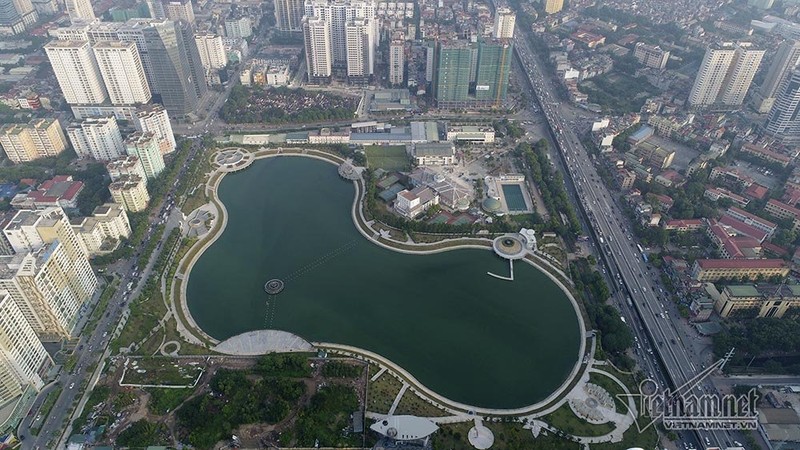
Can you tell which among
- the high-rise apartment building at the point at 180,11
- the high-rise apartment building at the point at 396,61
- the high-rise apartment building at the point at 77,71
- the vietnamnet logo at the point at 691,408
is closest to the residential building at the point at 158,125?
the high-rise apartment building at the point at 77,71

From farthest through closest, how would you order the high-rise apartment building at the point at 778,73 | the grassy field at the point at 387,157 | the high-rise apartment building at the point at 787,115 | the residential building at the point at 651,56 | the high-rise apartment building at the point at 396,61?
the residential building at the point at 651,56, the high-rise apartment building at the point at 396,61, the high-rise apartment building at the point at 778,73, the high-rise apartment building at the point at 787,115, the grassy field at the point at 387,157

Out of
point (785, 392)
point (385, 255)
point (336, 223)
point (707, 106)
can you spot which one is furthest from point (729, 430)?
point (707, 106)

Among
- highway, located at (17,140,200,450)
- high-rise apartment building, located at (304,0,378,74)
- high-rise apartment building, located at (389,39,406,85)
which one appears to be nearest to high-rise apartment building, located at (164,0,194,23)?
high-rise apartment building, located at (304,0,378,74)

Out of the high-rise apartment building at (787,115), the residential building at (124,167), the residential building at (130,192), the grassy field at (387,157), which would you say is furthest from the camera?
the high-rise apartment building at (787,115)

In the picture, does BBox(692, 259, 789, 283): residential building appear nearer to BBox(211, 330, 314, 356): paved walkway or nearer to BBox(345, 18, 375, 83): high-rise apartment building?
BBox(211, 330, 314, 356): paved walkway

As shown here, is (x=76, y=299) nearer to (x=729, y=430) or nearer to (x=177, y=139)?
(x=177, y=139)

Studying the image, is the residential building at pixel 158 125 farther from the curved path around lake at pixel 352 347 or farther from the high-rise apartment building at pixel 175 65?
the curved path around lake at pixel 352 347

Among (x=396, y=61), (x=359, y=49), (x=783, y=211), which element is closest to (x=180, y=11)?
(x=359, y=49)
